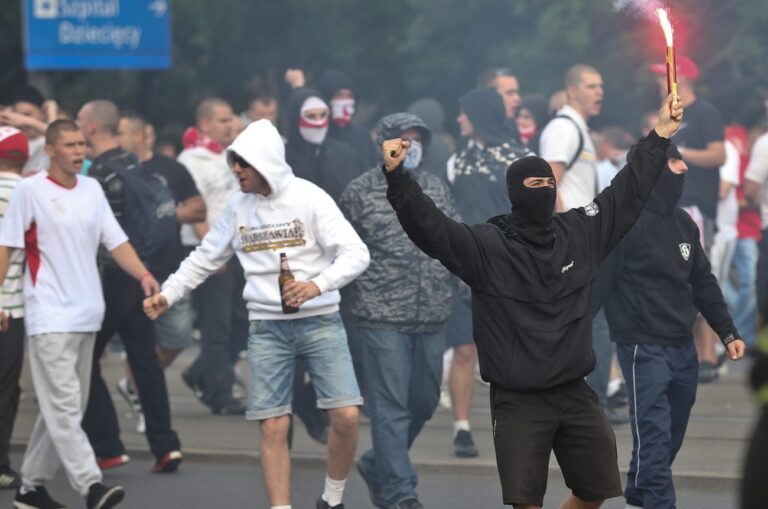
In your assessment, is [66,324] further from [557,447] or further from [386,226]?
[557,447]

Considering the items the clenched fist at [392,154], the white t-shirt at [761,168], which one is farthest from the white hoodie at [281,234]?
the white t-shirt at [761,168]

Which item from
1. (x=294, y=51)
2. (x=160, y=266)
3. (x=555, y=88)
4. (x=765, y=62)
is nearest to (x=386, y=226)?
(x=160, y=266)

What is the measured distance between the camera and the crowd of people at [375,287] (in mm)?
6094

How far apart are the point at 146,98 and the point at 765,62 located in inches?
559

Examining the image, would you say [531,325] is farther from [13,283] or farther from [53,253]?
[13,283]

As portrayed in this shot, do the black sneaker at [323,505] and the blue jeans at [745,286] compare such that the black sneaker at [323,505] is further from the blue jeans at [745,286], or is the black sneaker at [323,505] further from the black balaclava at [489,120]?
the blue jeans at [745,286]

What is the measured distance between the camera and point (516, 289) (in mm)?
6074

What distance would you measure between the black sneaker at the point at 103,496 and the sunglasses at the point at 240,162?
5.37ft

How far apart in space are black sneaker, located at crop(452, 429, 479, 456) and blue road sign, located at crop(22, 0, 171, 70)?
49.4 feet

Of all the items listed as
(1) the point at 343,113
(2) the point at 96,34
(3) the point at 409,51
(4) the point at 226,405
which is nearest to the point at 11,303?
(4) the point at 226,405

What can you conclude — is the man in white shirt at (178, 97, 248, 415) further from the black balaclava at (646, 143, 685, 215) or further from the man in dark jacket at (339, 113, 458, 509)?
the black balaclava at (646, 143, 685, 215)

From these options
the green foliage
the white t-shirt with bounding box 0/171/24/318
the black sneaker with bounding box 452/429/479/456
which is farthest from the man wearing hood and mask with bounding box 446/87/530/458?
the green foliage

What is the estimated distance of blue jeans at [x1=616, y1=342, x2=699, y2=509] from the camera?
276 inches

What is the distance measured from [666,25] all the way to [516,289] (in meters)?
1.10
